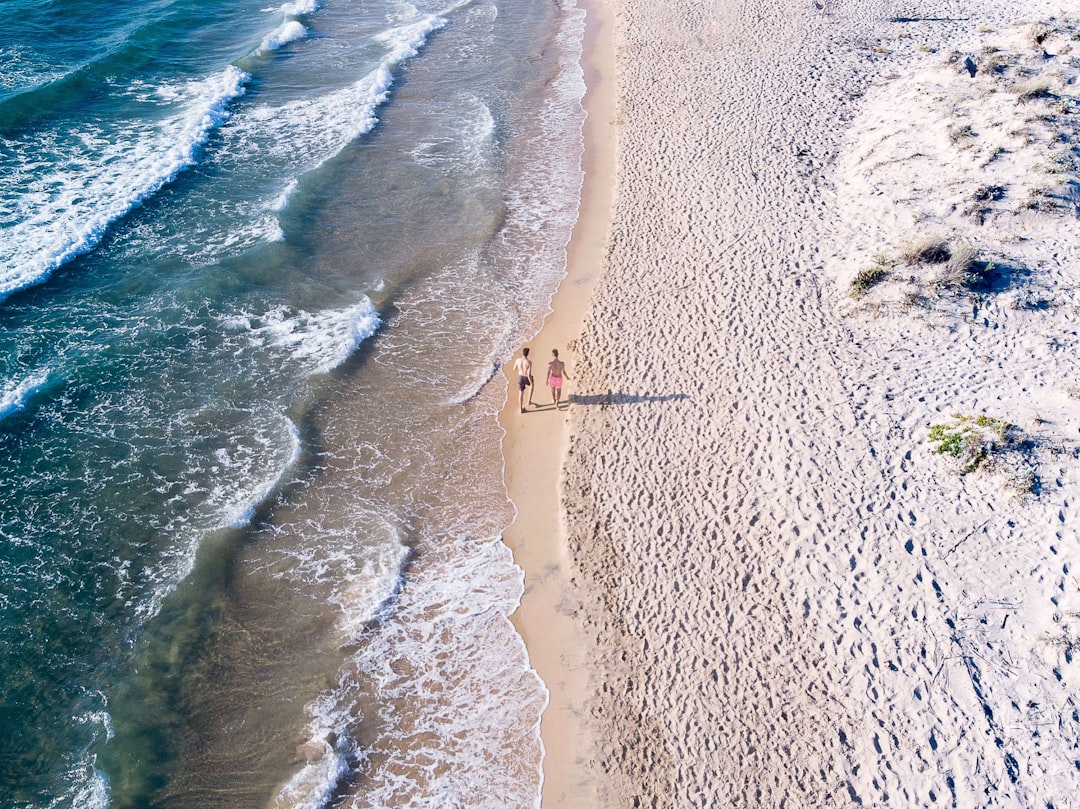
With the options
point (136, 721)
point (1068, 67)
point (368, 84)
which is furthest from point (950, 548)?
point (368, 84)

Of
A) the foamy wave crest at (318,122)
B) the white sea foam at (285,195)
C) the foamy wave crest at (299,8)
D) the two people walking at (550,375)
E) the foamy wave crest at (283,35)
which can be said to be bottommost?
the two people walking at (550,375)

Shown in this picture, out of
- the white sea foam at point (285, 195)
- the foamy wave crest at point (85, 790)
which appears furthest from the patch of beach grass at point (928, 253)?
the foamy wave crest at point (85, 790)

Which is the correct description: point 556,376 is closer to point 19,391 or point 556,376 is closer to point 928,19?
point 19,391

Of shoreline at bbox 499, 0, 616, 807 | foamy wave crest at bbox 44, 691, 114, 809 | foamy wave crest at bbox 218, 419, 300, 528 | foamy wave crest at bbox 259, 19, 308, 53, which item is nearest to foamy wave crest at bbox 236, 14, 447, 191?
foamy wave crest at bbox 259, 19, 308, 53

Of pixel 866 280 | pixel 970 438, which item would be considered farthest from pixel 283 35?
pixel 970 438

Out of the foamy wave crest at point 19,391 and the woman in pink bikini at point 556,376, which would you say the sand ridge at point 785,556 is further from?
the foamy wave crest at point 19,391
